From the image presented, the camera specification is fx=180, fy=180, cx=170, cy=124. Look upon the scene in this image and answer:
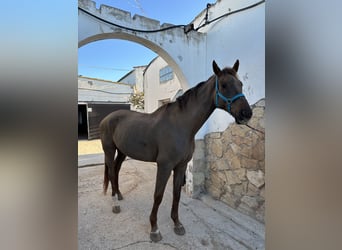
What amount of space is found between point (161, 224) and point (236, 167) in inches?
39.2

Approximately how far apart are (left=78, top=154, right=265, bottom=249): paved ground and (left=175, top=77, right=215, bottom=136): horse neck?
3.11 ft

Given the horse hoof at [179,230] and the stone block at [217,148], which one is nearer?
the horse hoof at [179,230]

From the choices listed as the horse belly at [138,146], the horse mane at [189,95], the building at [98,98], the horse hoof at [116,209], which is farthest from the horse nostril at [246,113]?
the building at [98,98]

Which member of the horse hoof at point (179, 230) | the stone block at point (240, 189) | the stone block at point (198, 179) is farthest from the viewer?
the stone block at point (198, 179)

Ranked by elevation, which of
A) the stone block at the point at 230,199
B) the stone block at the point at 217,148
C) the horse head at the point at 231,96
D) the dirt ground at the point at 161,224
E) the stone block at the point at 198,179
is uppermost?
the horse head at the point at 231,96

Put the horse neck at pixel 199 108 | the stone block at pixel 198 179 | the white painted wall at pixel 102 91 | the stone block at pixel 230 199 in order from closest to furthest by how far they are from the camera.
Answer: the horse neck at pixel 199 108
the stone block at pixel 230 199
the stone block at pixel 198 179
the white painted wall at pixel 102 91

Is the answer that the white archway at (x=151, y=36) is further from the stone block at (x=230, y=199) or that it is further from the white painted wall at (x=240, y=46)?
the stone block at (x=230, y=199)

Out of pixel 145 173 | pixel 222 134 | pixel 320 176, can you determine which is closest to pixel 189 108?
pixel 222 134

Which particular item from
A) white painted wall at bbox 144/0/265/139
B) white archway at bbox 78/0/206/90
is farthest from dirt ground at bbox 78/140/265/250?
white archway at bbox 78/0/206/90

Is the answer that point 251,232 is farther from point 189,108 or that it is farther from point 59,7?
point 59,7

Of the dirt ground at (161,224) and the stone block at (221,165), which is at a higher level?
the stone block at (221,165)

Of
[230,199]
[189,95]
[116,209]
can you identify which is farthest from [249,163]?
[116,209]

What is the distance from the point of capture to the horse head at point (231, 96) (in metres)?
1.27

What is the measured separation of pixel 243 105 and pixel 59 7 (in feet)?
3.85
